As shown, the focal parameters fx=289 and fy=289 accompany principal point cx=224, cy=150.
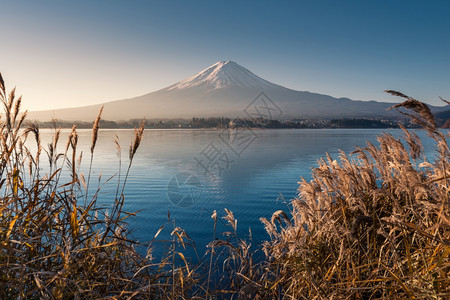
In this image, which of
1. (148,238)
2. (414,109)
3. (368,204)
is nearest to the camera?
(414,109)

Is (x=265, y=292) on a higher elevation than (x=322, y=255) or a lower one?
lower

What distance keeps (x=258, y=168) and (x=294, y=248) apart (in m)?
21.1

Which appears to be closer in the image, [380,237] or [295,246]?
[295,246]

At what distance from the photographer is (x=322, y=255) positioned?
3.59m

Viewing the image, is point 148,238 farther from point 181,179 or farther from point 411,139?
point 181,179

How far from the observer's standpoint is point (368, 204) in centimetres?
408

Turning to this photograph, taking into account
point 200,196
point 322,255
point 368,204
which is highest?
point 368,204

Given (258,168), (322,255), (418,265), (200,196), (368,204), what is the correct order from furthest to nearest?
(258,168) → (200,196) → (368,204) → (322,255) → (418,265)

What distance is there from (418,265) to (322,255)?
1.00 m

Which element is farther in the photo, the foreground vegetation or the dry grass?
the foreground vegetation

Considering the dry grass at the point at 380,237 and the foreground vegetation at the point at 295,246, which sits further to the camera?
the foreground vegetation at the point at 295,246

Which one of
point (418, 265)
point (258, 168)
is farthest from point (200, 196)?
point (418, 265)

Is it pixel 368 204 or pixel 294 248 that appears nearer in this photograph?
pixel 294 248

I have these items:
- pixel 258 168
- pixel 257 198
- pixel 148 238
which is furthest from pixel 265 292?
pixel 258 168
